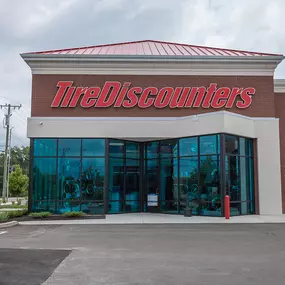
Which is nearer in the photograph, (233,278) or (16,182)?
(233,278)

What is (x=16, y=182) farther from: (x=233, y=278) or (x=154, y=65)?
(x=233, y=278)

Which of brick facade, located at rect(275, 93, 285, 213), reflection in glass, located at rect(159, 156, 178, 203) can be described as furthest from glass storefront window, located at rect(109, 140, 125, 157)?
brick facade, located at rect(275, 93, 285, 213)

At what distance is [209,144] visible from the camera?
62.3ft

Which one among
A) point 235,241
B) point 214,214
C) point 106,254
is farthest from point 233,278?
point 214,214

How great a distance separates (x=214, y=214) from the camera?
729 inches

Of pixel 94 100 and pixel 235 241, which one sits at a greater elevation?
pixel 94 100

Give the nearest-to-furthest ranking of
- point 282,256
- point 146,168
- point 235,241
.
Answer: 1. point 282,256
2. point 235,241
3. point 146,168

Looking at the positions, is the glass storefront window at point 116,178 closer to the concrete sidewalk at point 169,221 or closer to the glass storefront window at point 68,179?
the glass storefront window at point 68,179

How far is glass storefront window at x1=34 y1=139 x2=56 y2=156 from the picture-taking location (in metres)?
20.0

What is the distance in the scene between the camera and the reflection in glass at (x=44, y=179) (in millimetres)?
19797

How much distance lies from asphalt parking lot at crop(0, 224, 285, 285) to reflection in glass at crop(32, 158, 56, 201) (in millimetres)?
5079

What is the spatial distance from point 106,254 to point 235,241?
4.28 metres

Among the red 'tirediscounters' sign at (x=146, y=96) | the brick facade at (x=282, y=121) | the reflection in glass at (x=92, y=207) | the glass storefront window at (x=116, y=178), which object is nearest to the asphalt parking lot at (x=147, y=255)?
the reflection in glass at (x=92, y=207)

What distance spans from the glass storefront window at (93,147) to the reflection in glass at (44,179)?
68.8 inches
